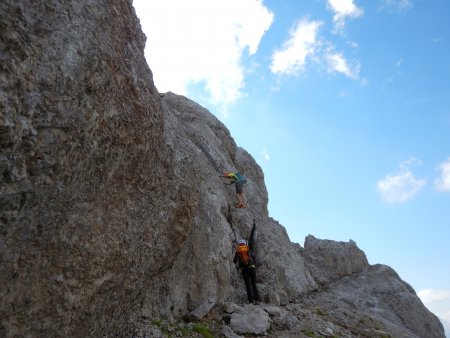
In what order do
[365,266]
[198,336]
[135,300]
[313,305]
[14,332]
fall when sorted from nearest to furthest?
[14,332]
[135,300]
[198,336]
[313,305]
[365,266]

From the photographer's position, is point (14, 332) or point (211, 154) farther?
point (211, 154)

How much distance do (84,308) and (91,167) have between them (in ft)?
13.2

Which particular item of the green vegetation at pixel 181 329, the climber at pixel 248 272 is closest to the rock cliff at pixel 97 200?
the green vegetation at pixel 181 329

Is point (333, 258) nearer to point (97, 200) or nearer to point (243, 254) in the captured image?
point (243, 254)

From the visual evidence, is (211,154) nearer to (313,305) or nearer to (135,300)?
(313,305)

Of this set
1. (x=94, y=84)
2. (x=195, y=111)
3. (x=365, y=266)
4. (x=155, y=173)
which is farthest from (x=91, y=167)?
(x=365, y=266)

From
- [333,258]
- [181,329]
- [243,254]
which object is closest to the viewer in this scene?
[181,329]

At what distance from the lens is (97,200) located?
1137 centimetres

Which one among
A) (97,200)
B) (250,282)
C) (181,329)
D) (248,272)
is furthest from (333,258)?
(97,200)

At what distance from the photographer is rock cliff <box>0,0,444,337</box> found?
886 cm

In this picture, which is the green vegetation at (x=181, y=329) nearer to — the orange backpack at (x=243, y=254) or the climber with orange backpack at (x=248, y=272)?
the climber with orange backpack at (x=248, y=272)

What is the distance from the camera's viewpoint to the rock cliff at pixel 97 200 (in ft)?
29.1

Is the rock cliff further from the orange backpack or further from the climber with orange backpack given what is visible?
the orange backpack

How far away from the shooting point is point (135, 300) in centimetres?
1419
